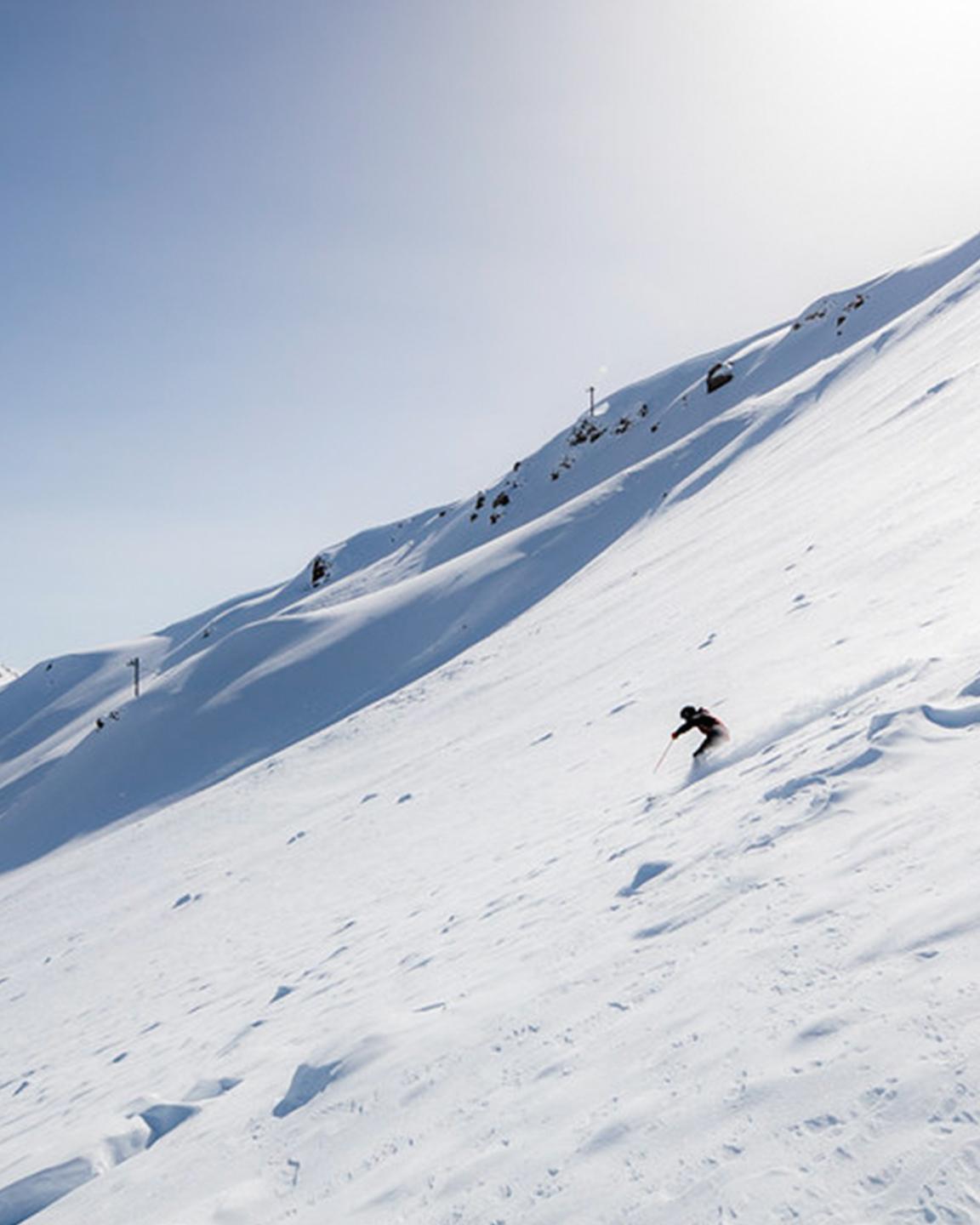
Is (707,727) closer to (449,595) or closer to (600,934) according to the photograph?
(600,934)

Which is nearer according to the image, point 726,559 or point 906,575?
point 906,575

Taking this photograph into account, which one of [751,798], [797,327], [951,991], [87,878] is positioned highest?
[797,327]

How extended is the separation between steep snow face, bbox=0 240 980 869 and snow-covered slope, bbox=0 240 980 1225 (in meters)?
12.7

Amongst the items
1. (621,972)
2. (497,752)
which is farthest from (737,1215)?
(497,752)

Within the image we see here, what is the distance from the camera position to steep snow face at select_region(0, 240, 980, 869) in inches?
1588

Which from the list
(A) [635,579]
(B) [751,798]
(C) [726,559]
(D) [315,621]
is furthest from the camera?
(D) [315,621]

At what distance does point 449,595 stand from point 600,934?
4149 centimetres

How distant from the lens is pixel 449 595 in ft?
155

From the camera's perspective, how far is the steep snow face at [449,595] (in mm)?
40344

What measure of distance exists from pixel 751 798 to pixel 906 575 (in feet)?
21.7

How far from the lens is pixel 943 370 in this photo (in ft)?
86.3

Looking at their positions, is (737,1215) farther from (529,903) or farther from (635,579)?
(635,579)

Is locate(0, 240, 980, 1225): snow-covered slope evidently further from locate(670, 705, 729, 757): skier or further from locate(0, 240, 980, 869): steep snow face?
locate(0, 240, 980, 869): steep snow face

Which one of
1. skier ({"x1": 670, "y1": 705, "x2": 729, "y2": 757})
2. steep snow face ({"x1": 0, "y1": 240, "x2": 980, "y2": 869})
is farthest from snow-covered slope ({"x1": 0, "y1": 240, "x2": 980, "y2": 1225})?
steep snow face ({"x1": 0, "y1": 240, "x2": 980, "y2": 869})
